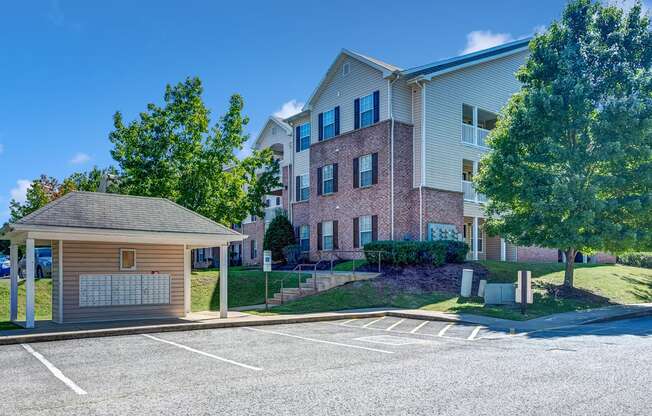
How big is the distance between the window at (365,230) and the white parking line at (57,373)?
18.9m

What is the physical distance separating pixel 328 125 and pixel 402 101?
5.20 metres

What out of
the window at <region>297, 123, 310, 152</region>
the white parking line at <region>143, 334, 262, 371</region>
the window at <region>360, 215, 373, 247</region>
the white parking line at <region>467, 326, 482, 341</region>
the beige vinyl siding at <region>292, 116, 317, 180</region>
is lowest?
the white parking line at <region>467, 326, 482, 341</region>

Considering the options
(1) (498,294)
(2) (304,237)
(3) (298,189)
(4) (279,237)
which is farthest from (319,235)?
(1) (498,294)

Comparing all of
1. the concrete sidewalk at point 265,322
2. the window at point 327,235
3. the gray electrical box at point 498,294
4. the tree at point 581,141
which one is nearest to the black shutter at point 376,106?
the window at point 327,235

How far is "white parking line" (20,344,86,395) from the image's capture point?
8.11 metres

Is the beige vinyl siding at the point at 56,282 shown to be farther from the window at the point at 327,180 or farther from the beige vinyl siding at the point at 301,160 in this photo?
the beige vinyl siding at the point at 301,160

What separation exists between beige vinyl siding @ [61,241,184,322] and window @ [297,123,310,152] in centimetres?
1846

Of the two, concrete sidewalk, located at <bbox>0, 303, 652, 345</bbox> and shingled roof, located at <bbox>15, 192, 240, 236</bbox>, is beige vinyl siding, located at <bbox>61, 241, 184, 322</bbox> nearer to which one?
concrete sidewalk, located at <bbox>0, 303, 652, 345</bbox>

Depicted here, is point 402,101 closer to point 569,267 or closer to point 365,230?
point 365,230

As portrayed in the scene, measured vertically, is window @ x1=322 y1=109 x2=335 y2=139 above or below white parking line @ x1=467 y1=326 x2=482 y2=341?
above

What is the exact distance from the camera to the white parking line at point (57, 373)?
319 inches

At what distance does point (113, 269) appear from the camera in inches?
687

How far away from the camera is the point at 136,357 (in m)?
10.9

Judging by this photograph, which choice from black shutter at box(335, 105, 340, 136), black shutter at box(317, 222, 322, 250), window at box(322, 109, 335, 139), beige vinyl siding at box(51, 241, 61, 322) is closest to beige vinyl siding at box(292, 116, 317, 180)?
window at box(322, 109, 335, 139)
